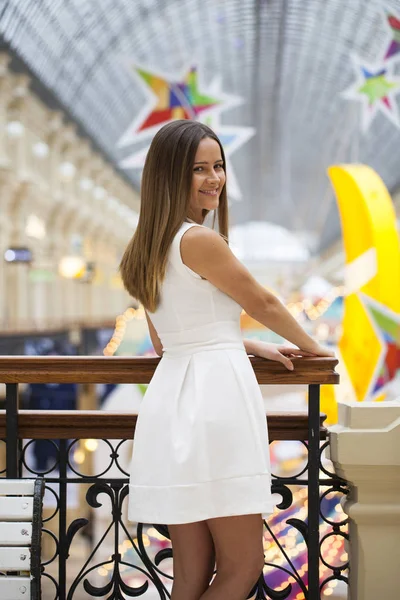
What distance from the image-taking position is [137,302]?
12.5 ft

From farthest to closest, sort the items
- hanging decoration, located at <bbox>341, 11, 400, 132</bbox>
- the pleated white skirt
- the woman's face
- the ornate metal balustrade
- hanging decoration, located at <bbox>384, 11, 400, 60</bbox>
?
hanging decoration, located at <bbox>341, 11, 400, 132</bbox>, hanging decoration, located at <bbox>384, 11, 400, 60</bbox>, the ornate metal balustrade, the woman's face, the pleated white skirt

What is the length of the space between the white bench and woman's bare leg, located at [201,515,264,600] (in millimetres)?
589

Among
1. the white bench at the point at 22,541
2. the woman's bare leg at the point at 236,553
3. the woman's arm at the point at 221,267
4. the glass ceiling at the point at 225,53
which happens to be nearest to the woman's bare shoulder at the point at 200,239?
the woman's arm at the point at 221,267

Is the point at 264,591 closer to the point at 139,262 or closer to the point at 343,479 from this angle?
the point at 343,479

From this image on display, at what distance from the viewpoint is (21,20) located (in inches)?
883

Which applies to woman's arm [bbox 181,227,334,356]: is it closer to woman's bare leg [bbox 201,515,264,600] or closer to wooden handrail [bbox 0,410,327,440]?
woman's bare leg [bbox 201,515,264,600]

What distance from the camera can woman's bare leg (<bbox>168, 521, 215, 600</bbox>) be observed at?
2596mm

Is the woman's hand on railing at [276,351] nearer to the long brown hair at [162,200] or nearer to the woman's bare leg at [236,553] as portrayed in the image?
the long brown hair at [162,200]

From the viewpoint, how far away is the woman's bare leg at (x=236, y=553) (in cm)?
251

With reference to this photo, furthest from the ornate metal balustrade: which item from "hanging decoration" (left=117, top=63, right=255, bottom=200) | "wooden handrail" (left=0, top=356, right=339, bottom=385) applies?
"hanging decoration" (left=117, top=63, right=255, bottom=200)

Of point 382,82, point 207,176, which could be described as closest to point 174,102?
point 382,82

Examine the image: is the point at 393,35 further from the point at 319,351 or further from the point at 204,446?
the point at 204,446

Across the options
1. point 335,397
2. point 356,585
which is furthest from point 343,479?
point 335,397

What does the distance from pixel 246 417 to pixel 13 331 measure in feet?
56.6
